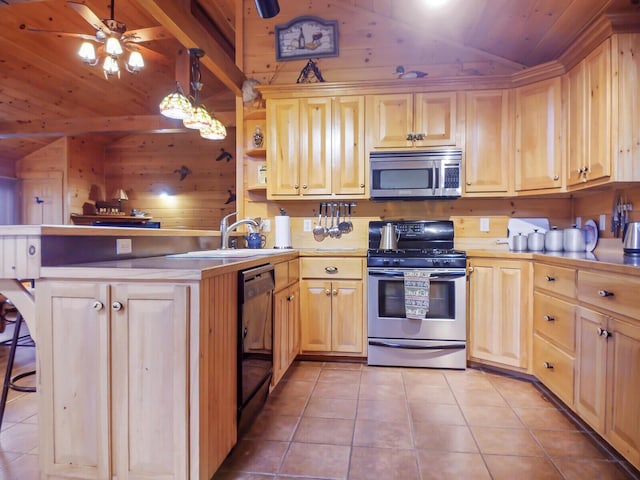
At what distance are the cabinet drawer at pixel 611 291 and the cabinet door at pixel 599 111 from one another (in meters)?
0.80

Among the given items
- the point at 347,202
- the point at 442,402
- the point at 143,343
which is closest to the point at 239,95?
the point at 347,202

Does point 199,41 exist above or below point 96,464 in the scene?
above

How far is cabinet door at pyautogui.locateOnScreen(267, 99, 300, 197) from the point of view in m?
3.14

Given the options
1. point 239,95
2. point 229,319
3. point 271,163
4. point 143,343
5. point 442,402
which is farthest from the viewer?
point 239,95

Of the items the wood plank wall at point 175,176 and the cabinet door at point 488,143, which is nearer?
the cabinet door at point 488,143

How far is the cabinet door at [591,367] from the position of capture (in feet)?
5.43

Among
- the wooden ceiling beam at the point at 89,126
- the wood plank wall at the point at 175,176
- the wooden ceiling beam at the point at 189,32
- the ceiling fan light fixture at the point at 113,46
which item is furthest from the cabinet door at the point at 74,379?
the wood plank wall at the point at 175,176

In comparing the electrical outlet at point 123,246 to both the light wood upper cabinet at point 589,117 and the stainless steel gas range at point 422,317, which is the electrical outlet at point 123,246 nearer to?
the stainless steel gas range at point 422,317

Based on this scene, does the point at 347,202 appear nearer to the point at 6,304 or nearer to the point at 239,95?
the point at 239,95

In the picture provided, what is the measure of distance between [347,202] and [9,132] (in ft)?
19.1

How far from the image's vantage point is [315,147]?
3.12 m

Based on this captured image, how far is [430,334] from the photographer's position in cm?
Result: 269

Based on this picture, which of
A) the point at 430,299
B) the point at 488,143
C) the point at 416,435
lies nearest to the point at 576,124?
the point at 488,143

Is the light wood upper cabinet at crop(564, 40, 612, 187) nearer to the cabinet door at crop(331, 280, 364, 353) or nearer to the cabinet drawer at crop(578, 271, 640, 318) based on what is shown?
the cabinet drawer at crop(578, 271, 640, 318)
